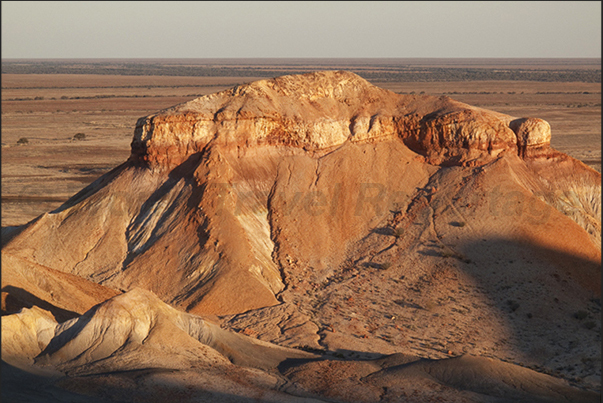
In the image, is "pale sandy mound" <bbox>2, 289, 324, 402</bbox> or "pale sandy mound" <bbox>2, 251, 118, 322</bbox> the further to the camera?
"pale sandy mound" <bbox>2, 251, 118, 322</bbox>

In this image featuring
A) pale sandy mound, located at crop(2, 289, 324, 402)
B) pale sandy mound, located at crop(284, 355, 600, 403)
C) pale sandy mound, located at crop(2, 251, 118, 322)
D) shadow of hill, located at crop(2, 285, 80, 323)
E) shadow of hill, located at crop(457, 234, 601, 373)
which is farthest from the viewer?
shadow of hill, located at crop(457, 234, 601, 373)

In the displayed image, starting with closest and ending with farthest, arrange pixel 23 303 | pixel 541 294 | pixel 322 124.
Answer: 1. pixel 23 303
2. pixel 541 294
3. pixel 322 124

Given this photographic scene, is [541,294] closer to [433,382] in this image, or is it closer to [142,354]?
[433,382]

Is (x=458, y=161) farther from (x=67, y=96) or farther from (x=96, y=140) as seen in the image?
(x=67, y=96)

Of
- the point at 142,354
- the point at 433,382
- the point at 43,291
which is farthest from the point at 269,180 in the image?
the point at 433,382

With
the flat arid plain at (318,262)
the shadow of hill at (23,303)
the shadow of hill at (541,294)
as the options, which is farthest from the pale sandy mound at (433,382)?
the shadow of hill at (23,303)

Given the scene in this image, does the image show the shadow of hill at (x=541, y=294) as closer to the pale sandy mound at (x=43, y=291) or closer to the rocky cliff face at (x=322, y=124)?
the rocky cliff face at (x=322, y=124)

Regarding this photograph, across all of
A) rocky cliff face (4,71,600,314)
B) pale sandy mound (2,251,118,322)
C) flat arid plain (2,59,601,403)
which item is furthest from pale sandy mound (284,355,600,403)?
pale sandy mound (2,251,118,322)

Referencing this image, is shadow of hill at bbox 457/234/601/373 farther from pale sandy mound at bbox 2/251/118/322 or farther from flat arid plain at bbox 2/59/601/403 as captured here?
pale sandy mound at bbox 2/251/118/322
